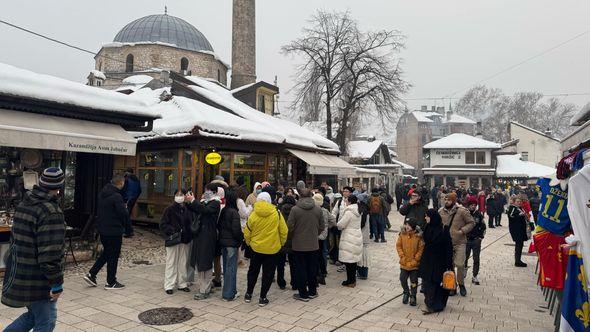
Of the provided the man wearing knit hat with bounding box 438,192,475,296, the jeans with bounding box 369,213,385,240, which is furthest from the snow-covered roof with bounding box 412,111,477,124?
the man wearing knit hat with bounding box 438,192,475,296

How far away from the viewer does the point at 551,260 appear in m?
4.93

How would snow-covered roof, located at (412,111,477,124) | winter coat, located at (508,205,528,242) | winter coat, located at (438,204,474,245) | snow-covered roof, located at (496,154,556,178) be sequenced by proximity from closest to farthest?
winter coat, located at (438,204,474,245) < winter coat, located at (508,205,528,242) < snow-covered roof, located at (496,154,556,178) < snow-covered roof, located at (412,111,477,124)

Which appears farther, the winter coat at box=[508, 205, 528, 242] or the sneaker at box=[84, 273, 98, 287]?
the winter coat at box=[508, 205, 528, 242]

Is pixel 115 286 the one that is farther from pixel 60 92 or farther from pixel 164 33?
pixel 164 33

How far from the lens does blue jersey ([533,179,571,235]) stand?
484cm

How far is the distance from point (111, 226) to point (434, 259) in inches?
205

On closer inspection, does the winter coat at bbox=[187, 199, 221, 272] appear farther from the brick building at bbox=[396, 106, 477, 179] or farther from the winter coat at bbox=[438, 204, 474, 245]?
the brick building at bbox=[396, 106, 477, 179]

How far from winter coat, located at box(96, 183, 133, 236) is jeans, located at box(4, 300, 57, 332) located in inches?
121

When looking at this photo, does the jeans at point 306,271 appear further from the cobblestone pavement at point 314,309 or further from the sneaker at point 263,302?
the sneaker at point 263,302

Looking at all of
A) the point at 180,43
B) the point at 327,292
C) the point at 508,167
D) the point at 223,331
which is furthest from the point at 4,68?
the point at 508,167

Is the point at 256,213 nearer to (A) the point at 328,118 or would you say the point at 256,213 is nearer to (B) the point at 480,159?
(A) the point at 328,118

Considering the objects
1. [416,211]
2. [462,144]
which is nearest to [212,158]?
[416,211]

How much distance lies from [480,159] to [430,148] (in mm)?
5055

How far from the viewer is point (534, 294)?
281 inches
